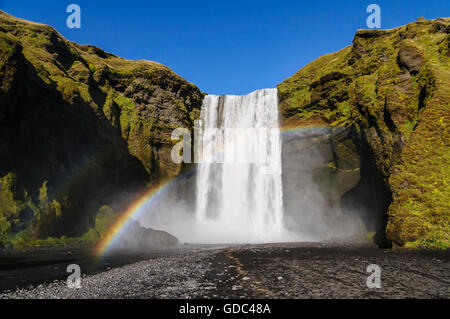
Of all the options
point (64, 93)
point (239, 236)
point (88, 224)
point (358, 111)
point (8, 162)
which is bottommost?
point (239, 236)

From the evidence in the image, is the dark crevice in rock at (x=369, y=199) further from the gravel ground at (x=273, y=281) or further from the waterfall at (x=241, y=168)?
the gravel ground at (x=273, y=281)

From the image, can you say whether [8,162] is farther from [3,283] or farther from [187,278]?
[187,278]

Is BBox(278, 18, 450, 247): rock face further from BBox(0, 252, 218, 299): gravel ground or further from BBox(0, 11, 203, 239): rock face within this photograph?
BBox(0, 11, 203, 239): rock face

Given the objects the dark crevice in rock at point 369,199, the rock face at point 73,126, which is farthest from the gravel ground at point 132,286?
the dark crevice in rock at point 369,199

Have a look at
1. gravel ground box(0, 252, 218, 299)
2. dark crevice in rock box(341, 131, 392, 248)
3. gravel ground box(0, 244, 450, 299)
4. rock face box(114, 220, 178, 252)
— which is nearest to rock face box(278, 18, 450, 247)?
dark crevice in rock box(341, 131, 392, 248)

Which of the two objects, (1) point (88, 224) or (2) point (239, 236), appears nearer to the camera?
(1) point (88, 224)

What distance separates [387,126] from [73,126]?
113ft

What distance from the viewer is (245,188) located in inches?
1772

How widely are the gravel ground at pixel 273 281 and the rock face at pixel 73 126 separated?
20.0 metres

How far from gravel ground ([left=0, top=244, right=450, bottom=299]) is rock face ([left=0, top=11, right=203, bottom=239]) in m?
20.0

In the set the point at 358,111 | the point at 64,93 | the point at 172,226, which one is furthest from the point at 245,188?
the point at 64,93

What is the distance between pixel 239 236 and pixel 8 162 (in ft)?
91.3
